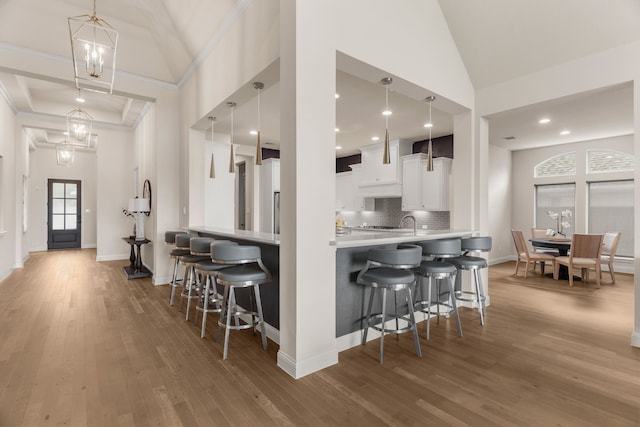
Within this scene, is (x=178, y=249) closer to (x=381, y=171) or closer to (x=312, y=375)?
(x=312, y=375)

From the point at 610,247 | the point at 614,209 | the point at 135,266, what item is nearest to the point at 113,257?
the point at 135,266

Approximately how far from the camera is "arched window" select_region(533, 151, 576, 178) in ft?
24.8

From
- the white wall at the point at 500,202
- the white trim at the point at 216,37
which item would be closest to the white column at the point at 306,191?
the white trim at the point at 216,37

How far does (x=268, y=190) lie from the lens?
7.44m

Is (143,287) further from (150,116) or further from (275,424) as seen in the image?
(275,424)

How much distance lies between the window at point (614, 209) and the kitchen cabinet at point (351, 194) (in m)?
5.07

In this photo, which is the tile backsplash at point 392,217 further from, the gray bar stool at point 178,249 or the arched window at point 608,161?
the gray bar stool at point 178,249

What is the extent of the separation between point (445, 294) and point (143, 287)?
4729mm

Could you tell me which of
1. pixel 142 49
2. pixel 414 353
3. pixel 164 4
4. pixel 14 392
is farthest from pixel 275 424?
pixel 142 49

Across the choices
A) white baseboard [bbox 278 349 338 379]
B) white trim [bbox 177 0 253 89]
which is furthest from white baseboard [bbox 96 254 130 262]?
white baseboard [bbox 278 349 338 379]

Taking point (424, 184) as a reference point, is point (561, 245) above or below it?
below

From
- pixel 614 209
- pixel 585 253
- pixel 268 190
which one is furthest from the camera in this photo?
pixel 268 190

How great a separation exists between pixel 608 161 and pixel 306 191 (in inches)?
316

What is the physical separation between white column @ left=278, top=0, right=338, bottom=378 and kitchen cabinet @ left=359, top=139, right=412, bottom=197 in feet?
14.4
